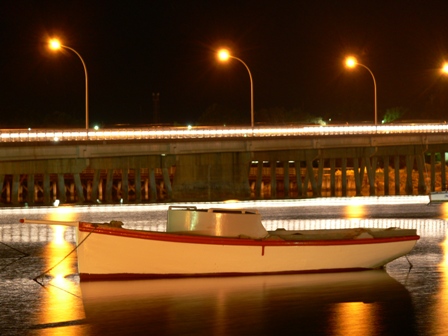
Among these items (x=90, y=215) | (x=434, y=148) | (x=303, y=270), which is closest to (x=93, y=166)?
(x=90, y=215)

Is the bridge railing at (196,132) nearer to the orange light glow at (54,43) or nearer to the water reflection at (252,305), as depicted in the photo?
the orange light glow at (54,43)

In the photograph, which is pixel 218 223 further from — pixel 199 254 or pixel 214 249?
pixel 199 254

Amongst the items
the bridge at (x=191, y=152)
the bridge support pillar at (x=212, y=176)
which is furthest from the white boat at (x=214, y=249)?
the bridge support pillar at (x=212, y=176)

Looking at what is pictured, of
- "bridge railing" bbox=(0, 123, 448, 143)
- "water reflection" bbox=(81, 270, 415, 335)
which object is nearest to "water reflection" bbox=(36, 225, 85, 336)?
"water reflection" bbox=(81, 270, 415, 335)

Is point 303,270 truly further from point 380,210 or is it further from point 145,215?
point 380,210

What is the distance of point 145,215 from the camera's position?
67.0m

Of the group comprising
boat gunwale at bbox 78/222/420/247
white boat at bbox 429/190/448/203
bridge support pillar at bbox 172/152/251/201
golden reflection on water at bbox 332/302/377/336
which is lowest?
golden reflection on water at bbox 332/302/377/336

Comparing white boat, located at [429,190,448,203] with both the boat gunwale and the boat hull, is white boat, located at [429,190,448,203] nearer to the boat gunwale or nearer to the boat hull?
the boat hull

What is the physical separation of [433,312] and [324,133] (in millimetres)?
71598

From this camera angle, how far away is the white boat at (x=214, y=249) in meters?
30.1

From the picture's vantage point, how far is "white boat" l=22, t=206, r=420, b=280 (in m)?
30.1

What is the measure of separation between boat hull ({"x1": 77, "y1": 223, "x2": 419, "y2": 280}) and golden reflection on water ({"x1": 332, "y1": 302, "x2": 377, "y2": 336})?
188 inches

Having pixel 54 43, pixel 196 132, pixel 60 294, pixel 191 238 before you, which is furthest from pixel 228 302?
pixel 196 132

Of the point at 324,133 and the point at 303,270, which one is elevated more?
the point at 324,133
